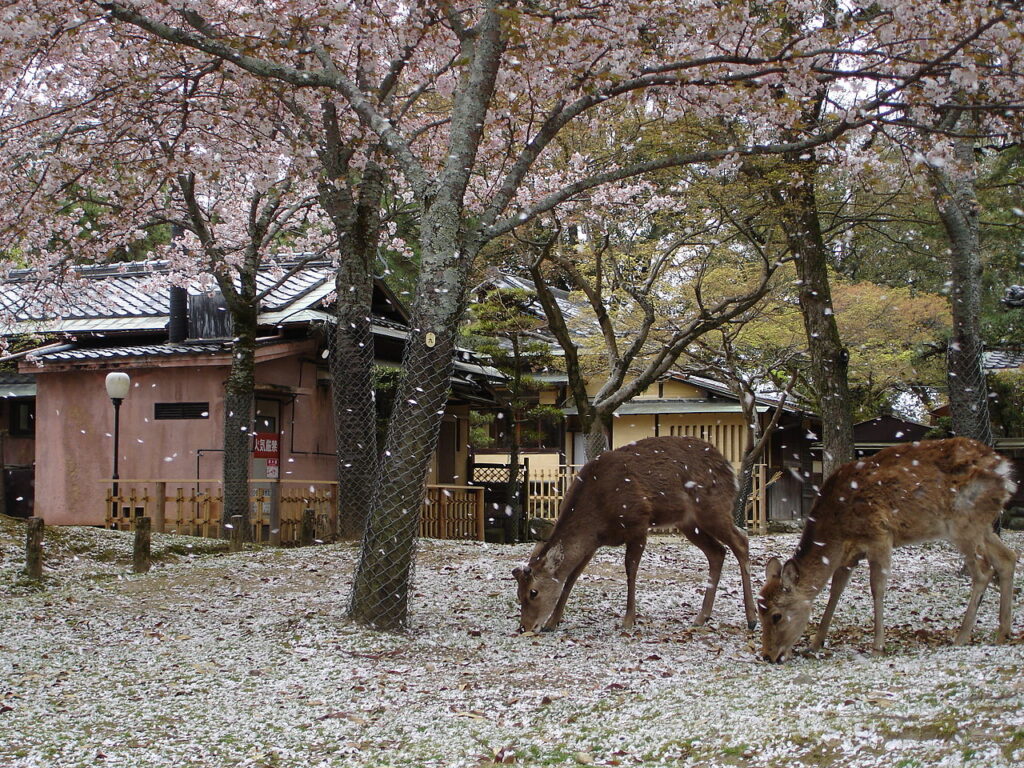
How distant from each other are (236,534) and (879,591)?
968cm

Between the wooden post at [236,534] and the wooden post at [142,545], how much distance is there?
2228 millimetres

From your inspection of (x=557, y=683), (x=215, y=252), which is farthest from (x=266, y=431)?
(x=557, y=683)

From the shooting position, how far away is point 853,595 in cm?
1069

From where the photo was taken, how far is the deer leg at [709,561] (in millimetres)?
9258

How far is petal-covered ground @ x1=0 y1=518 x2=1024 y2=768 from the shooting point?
4957 millimetres

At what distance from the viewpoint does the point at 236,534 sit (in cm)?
1432

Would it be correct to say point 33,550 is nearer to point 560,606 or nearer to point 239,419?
point 239,419

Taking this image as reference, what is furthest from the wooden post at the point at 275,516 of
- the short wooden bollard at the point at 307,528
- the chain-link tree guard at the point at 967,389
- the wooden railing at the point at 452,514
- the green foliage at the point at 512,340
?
the chain-link tree guard at the point at 967,389

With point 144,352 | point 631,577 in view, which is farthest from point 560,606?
point 144,352

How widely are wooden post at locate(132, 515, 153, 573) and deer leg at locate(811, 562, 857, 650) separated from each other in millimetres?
7915

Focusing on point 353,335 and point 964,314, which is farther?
point 353,335

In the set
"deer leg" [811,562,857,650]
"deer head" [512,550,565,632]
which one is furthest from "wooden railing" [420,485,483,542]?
"deer leg" [811,562,857,650]

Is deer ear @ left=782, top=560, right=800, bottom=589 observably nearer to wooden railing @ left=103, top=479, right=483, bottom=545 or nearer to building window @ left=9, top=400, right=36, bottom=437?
wooden railing @ left=103, top=479, right=483, bottom=545

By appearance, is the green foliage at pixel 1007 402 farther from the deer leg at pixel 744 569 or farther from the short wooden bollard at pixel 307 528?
the deer leg at pixel 744 569
